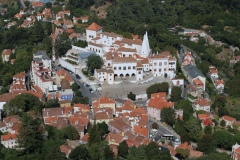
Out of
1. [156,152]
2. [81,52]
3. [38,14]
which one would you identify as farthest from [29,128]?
[38,14]

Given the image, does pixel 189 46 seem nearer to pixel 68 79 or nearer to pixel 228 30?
pixel 228 30

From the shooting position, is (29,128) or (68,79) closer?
(29,128)

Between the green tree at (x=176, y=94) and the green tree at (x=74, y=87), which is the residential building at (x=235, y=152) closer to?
the green tree at (x=176, y=94)

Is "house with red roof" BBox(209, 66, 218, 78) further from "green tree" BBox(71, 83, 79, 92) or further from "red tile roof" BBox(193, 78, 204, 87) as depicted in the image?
"green tree" BBox(71, 83, 79, 92)

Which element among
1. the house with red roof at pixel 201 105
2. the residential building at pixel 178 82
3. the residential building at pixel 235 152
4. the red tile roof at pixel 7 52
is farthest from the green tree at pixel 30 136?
the red tile roof at pixel 7 52

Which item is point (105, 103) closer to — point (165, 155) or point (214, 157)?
point (165, 155)

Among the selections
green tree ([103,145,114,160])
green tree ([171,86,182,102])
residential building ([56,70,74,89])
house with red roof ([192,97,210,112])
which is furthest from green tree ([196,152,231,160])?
residential building ([56,70,74,89])
